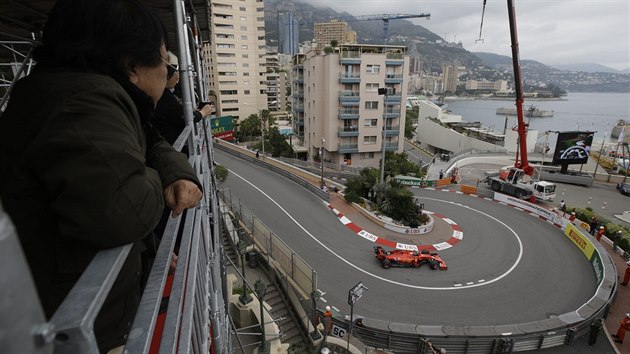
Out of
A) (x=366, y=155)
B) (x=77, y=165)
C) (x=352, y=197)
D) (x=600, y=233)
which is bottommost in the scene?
(x=366, y=155)

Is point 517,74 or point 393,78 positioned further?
point 393,78

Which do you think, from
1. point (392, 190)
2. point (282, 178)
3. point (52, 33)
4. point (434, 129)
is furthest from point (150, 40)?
point (434, 129)

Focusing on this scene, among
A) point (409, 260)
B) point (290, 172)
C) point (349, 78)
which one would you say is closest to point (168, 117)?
point (409, 260)

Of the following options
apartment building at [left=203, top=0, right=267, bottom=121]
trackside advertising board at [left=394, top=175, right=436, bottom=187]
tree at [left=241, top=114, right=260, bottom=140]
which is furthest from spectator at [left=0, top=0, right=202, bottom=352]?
apartment building at [left=203, top=0, right=267, bottom=121]

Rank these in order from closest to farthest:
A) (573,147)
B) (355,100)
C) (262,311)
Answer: (262,311)
(573,147)
(355,100)

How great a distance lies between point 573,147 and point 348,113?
775 inches

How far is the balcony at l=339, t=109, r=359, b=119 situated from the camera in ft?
108

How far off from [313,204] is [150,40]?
782 inches

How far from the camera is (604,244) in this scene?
56.4ft

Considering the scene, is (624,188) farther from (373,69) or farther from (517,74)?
(373,69)

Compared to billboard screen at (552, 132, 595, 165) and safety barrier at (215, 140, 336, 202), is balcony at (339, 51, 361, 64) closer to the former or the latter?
safety barrier at (215, 140, 336, 202)

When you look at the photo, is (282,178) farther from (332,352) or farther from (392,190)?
(332,352)

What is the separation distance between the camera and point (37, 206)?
106 centimetres

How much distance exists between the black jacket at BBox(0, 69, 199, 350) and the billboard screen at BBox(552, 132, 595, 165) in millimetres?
33373
